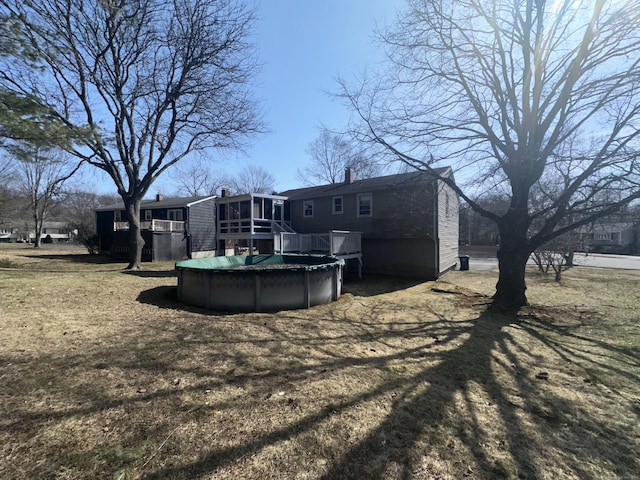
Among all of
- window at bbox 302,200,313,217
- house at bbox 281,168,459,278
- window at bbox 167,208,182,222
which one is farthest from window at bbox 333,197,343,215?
window at bbox 167,208,182,222

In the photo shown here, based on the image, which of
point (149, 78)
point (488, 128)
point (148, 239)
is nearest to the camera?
point (488, 128)

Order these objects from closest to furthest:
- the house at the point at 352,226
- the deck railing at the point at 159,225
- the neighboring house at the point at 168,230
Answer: the house at the point at 352,226 → the deck railing at the point at 159,225 → the neighboring house at the point at 168,230

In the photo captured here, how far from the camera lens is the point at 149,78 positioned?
13.9 m

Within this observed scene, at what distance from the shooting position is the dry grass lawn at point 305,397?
2.38 metres

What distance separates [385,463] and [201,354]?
312cm

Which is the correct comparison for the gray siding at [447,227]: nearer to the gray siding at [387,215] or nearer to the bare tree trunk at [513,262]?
the gray siding at [387,215]

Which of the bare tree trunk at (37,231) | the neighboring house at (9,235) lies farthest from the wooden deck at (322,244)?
the neighboring house at (9,235)

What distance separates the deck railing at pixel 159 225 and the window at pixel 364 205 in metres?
14.3

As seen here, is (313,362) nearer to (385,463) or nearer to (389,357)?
(389,357)

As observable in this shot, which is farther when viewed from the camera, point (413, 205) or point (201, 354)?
point (413, 205)

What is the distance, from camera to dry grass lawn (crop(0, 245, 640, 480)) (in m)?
2.38

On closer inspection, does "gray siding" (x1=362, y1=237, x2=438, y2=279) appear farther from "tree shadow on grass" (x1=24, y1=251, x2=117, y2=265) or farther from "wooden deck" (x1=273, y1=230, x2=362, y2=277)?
"tree shadow on grass" (x1=24, y1=251, x2=117, y2=265)

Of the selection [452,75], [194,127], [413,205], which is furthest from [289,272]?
[194,127]

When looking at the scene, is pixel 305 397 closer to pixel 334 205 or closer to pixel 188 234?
pixel 334 205
